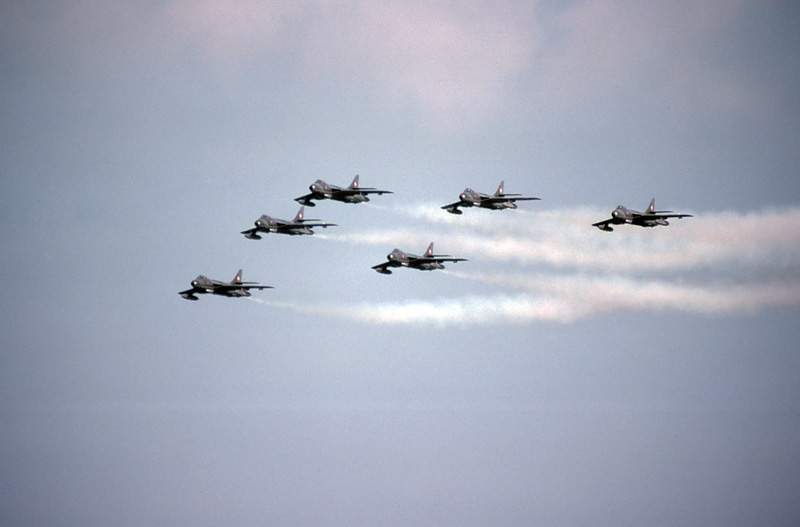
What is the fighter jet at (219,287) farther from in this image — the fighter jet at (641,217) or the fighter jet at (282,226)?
the fighter jet at (641,217)

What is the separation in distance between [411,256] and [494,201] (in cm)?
983

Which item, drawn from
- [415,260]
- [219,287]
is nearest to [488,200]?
[415,260]

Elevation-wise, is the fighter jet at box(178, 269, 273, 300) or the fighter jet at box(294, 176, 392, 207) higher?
the fighter jet at box(294, 176, 392, 207)

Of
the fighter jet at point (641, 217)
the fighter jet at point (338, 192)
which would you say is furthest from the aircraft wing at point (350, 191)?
the fighter jet at point (641, 217)

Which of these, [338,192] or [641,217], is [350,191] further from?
[641,217]

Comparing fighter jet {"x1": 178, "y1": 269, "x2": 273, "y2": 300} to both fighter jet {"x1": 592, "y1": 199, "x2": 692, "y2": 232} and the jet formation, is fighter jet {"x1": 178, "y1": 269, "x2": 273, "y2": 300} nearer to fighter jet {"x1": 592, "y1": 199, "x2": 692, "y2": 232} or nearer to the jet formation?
the jet formation

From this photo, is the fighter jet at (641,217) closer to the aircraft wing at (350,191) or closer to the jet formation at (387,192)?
the jet formation at (387,192)

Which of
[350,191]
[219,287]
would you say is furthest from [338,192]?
[219,287]

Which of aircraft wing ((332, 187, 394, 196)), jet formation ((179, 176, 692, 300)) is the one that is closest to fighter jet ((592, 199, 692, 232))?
jet formation ((179, 176, 692, 300))

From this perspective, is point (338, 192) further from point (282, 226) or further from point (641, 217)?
point (641, 217)

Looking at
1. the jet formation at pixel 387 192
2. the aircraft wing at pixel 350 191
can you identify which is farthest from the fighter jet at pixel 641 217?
the aircraft wing at pixel 350 191

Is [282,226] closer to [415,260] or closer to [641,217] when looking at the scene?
[415,260]

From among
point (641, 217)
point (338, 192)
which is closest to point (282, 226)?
point (338, 192)

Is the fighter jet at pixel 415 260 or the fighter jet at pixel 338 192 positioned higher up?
A: the fighter jet at pixel 338 192
